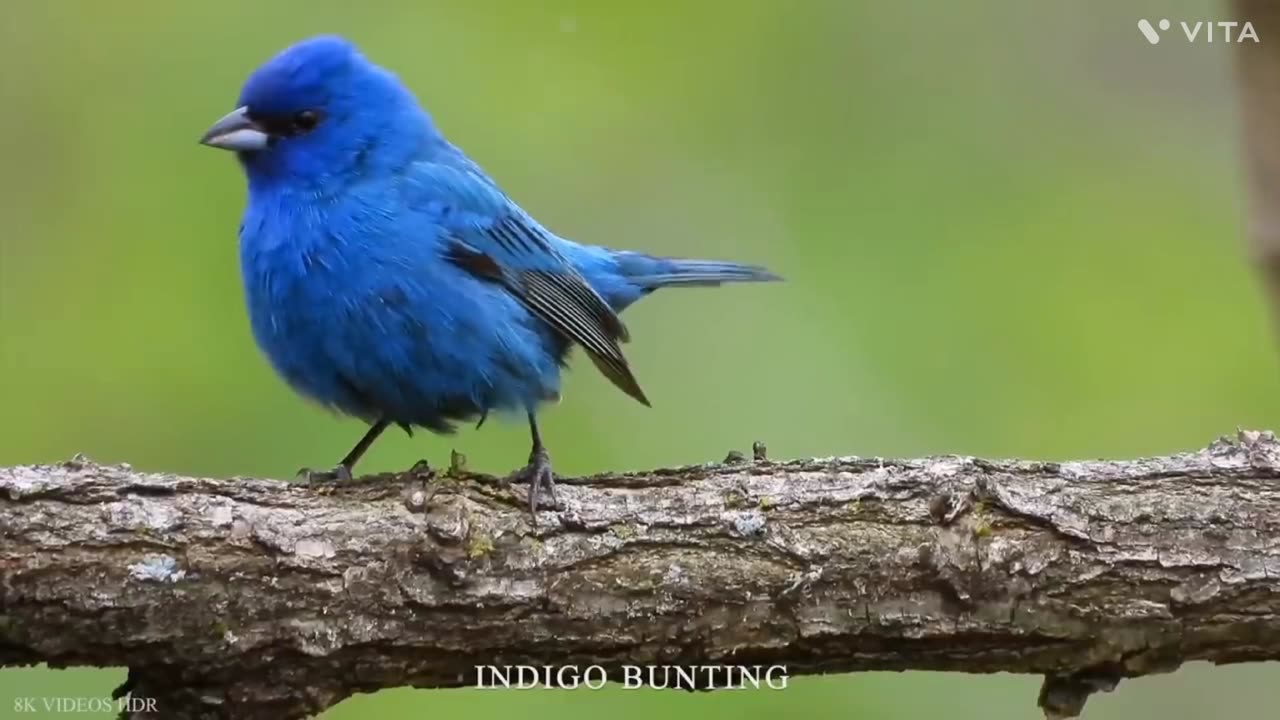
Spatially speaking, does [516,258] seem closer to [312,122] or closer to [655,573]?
[312,122]

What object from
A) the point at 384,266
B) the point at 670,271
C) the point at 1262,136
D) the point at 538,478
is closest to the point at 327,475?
the point at 384,266

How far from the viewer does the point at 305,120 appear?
188 inches

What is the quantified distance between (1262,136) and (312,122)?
258 cm

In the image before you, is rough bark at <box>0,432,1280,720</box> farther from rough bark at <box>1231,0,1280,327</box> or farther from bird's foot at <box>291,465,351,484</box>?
rough bark at <box>1231,0,1280,327</box>

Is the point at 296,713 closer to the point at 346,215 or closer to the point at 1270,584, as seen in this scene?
the point at 346,215

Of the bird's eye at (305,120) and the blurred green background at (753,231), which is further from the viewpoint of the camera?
the blurred green background at (753,231)

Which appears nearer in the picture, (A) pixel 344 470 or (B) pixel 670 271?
(A) pixel 344 470

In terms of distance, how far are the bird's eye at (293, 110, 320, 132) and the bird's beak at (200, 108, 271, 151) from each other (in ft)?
0.30

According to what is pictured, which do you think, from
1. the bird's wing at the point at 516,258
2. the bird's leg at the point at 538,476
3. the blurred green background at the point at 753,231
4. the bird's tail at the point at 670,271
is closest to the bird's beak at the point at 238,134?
the bird's wing at the point at 516,258

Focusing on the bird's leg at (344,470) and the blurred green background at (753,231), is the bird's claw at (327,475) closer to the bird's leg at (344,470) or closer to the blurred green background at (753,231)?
the bird's leg at (344,470)

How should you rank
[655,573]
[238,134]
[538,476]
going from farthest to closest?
[238,134]
[538,476]
[655,573]

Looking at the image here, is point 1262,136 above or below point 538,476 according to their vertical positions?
above

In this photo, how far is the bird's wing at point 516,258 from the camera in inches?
188

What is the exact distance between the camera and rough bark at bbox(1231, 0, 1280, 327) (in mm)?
3918
